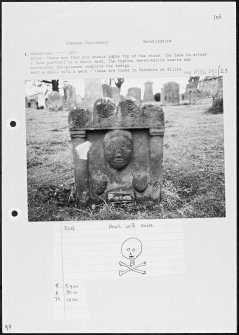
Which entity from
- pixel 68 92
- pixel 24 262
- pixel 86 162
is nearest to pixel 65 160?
pixel 86 162

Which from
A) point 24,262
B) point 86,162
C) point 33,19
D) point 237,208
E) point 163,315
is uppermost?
point 33,19

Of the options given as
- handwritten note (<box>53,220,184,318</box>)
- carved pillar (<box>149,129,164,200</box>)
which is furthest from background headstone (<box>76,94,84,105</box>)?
handwritten note (<box>53,220,184,318</box>)

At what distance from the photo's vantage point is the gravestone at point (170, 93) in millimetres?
5305

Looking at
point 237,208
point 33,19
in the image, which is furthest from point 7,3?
point 237,208

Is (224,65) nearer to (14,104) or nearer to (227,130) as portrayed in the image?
(227,130)

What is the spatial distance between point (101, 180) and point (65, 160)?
0.48m

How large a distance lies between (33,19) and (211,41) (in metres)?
1.78

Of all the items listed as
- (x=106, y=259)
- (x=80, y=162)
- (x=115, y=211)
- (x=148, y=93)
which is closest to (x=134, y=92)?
(x=148, y=93)

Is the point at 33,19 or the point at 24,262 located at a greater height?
the point at 33,19

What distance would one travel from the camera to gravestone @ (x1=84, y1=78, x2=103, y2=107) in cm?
525

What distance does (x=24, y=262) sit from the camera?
5.27 metres

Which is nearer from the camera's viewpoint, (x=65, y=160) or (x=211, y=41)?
(x=211, y=41)

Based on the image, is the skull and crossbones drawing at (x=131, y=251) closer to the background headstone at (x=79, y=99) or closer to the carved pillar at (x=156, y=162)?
the carved pillar at (x=156, y=162)

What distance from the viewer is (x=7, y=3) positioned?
5254mm
